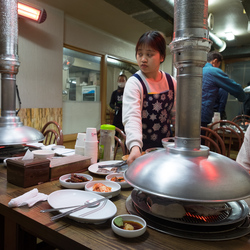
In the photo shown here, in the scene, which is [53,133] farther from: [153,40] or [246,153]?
[246,153]

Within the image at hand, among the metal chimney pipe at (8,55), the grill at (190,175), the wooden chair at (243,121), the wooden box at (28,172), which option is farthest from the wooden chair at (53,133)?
the wooden chair at (243,121)

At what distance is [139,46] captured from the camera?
158 cm

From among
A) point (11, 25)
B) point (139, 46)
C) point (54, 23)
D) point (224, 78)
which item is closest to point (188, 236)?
point (139, 46)

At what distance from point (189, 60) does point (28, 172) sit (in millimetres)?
804

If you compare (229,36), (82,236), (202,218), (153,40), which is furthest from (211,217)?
(229,36)

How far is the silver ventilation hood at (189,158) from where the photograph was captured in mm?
641

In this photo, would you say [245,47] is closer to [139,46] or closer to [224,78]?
[224,78]

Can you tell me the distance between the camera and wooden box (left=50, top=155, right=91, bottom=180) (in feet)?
3.75

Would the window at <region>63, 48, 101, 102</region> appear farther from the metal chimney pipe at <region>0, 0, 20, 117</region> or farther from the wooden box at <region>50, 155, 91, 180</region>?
the wooden box at <region>50, 155, 91, 180</region>

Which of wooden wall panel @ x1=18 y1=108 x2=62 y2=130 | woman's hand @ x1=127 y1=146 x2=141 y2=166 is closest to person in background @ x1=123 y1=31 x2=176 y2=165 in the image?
woman's hand @ x1=127 y1=146 x2=141 y2=166

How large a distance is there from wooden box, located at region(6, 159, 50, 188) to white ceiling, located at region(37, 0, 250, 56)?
2.98 m

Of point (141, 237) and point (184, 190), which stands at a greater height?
point (184, 190)

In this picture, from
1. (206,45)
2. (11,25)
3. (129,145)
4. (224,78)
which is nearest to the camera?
(206,45)

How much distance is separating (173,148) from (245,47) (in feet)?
27.8
